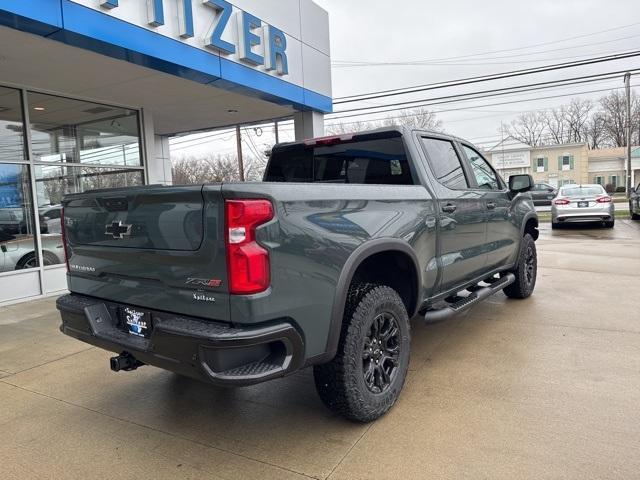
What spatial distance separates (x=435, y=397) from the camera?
11.3ft

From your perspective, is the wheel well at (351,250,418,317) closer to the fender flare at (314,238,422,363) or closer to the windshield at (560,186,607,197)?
the fender flare at (314,238,422,363)

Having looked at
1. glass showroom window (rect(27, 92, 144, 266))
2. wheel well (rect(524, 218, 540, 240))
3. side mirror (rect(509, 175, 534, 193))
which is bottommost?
wheel well (rect(524, 218, 540, 240))

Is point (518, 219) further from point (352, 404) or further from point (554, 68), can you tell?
point (554, 68)

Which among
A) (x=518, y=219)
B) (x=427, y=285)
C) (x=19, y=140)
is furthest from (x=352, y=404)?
(x=19, y=140)

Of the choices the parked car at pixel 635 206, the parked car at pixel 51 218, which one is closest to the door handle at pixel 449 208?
the parked car at pixel 51 218

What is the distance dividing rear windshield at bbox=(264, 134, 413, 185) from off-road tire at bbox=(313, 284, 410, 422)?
1.23m

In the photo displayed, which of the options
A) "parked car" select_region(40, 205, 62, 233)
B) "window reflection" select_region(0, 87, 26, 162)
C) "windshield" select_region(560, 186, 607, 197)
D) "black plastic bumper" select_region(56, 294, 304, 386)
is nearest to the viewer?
"black plastic bumper" select_region(56, 294, 304, 386)

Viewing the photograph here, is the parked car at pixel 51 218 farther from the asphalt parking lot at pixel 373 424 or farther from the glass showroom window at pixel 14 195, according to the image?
the asphalt parking lot at pixel 373 424

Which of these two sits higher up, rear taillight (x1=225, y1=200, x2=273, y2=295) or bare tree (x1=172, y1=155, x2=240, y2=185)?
bare tree (x1=172, y1=155, x2=240, y2=185)

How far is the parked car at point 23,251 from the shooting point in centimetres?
732

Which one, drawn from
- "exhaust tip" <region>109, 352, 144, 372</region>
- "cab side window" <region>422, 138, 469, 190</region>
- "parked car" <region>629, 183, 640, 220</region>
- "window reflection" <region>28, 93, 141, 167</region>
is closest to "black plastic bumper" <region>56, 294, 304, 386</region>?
"exhaust tip" <region>109, 352, 144, 372</region>

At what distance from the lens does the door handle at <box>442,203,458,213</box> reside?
3898mm

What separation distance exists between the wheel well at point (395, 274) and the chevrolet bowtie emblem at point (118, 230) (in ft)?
4.86

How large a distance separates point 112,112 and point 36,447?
7.47 metres
